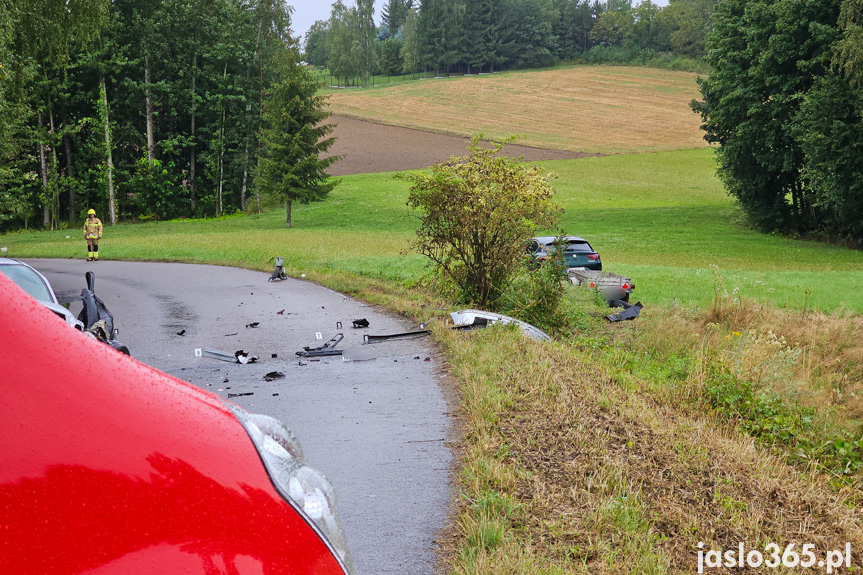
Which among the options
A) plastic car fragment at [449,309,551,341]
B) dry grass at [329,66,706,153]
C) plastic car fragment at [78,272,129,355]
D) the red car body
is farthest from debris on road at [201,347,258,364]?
dry grass at [329,66,706,153]

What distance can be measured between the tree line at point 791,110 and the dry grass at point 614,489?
86.5 feet

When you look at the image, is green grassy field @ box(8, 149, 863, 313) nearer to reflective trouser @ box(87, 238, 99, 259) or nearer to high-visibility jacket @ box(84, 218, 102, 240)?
reflective trouser @ box(87, 238, 99, 259)

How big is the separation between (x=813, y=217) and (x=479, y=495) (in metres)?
41.1

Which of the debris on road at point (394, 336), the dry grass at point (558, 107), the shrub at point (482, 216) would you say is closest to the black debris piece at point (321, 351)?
the debris on road at point (394, 336)

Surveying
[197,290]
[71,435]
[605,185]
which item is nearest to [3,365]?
[71,435]

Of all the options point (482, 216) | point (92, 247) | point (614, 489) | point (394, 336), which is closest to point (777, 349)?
point (482, 216)

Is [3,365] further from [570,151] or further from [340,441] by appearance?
[570,151]

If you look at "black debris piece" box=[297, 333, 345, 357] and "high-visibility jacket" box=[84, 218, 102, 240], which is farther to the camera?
"high-visibility jacket" box=[84, 218, 102, 240]

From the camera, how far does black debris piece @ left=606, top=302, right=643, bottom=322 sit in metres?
14.9

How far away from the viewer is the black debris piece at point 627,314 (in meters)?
14.9

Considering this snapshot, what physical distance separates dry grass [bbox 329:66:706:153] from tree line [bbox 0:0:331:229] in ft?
115

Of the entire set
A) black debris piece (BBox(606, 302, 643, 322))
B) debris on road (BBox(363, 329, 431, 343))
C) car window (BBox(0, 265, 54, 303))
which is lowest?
black debris piece (BBox(606, 302, 643, 322))

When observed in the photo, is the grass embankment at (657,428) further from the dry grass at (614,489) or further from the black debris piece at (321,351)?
the black debris piece at (321,351)

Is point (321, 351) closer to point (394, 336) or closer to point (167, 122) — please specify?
point (394, 336)
